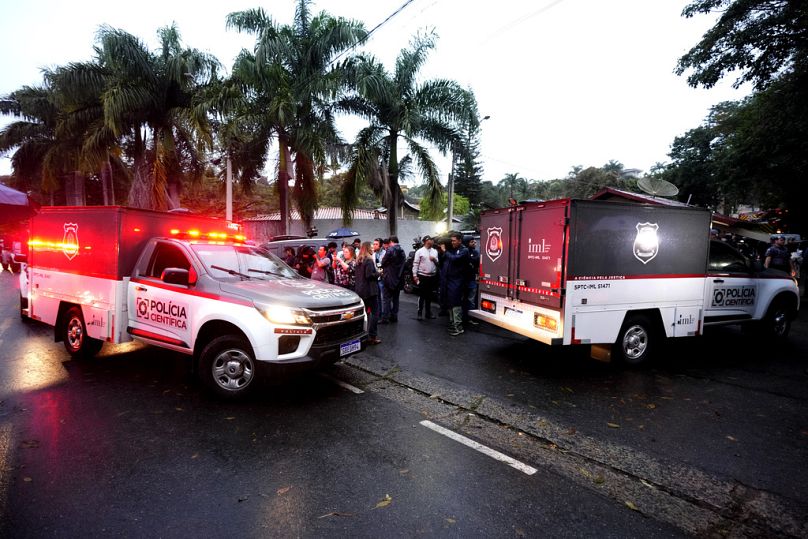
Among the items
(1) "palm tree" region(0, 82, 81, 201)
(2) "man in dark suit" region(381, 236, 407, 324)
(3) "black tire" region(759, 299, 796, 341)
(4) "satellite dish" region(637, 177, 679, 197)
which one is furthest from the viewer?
(1) "palm tree" region(0, 82, 81, 201)

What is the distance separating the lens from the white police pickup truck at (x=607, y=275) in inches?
233

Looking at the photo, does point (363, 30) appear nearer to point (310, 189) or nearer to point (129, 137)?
point (310, 189)

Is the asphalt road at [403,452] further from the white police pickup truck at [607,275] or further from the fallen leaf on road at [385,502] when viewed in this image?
the white police pickup truck at [607,275]

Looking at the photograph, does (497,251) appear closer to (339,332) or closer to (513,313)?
(513,313)

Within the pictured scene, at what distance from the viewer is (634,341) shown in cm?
650

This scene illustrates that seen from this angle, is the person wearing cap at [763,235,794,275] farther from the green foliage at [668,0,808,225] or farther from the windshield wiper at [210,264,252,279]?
the windshield wiper at [210,264,252,279]

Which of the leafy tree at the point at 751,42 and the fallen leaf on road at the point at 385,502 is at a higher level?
the leafy tree at the point at 751,42

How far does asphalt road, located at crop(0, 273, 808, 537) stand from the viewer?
2.93 meters

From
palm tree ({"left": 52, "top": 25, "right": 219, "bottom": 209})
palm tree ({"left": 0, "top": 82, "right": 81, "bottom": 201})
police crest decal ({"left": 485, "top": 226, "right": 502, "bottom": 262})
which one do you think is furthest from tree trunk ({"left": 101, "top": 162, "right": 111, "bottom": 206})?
police crest decal ({"left": 485, "top": 226, "right": 502, "bottom": 262})

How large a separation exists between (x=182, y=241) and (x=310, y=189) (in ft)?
44.8

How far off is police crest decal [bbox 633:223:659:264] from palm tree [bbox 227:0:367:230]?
12881 mm

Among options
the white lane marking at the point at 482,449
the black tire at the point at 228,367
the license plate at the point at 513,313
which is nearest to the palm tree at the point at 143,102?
the black tire at the point at 228,367

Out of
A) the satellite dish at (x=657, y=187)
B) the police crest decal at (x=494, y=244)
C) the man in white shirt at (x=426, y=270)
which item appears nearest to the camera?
the police crest decal at (x=494, y=244)

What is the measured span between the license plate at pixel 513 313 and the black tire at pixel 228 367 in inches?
157
